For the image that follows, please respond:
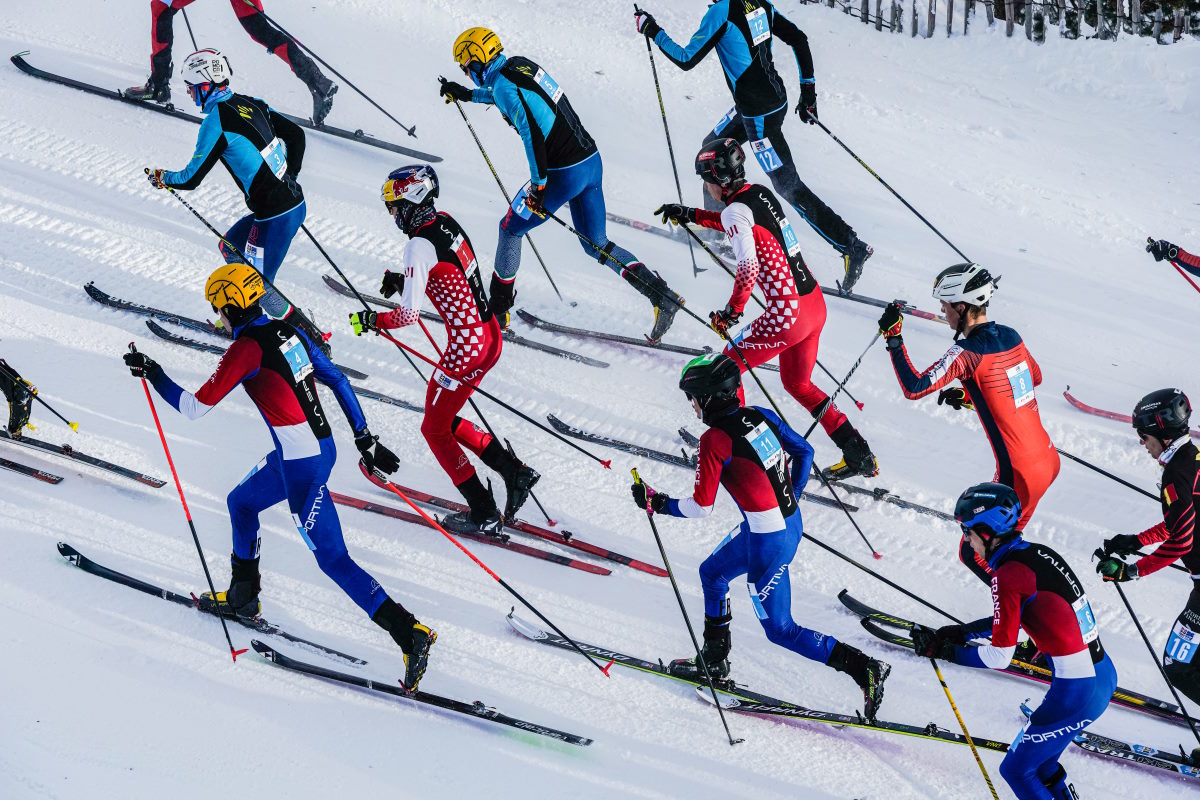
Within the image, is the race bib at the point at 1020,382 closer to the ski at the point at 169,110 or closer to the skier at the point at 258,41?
the ski at the point at 169,110

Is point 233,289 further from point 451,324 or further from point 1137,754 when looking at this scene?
point 1137,754

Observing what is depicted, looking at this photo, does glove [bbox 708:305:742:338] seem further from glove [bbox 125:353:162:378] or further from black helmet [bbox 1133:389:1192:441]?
glove [bbox 125:353:162:378]

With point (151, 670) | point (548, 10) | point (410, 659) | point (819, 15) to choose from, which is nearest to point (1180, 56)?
point (819, 15)

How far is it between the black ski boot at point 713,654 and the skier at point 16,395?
3782 mm

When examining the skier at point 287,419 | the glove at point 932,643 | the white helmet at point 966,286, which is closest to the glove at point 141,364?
the skier at point 287,419

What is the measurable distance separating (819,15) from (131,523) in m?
8.62

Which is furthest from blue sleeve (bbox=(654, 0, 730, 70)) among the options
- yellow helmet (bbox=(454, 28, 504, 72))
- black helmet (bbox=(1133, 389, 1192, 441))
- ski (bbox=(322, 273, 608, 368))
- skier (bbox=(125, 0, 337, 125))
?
black helmet (bbox=(1133, 389, 1192, 441))

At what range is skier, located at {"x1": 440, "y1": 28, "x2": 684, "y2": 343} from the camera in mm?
6953

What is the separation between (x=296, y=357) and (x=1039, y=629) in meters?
3.19

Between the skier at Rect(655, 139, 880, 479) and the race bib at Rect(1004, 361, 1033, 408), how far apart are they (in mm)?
1202

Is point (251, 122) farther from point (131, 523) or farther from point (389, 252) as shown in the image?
point (131, 523)

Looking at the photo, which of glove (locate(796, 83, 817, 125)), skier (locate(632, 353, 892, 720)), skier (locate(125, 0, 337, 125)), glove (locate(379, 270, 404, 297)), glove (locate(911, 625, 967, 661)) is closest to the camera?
glove (locate(911, 625, 967, 661))

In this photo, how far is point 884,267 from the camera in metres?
8.66

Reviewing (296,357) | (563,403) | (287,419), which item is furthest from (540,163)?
(287,419)
